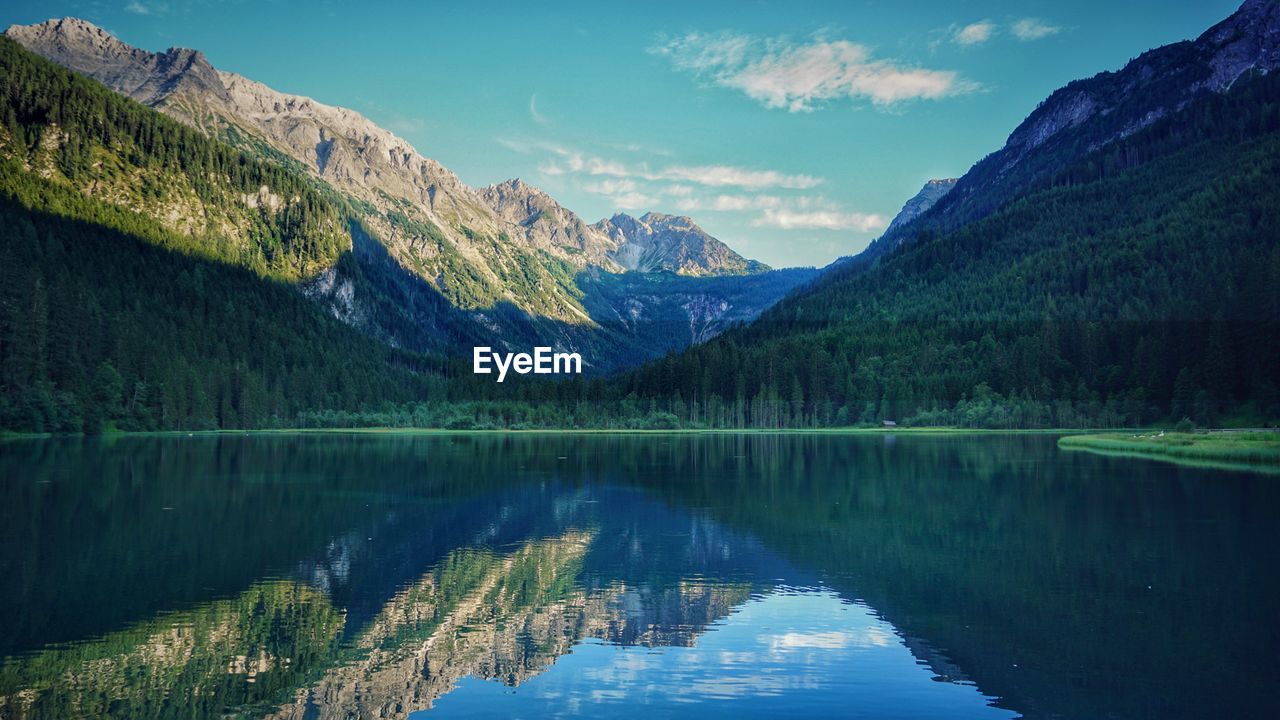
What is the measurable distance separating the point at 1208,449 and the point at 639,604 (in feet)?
310

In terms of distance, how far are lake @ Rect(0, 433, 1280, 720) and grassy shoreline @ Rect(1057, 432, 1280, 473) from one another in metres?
29.5

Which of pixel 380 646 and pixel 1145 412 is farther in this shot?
pixel 1145 412

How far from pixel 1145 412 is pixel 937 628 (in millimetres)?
171867

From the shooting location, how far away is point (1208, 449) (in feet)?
325

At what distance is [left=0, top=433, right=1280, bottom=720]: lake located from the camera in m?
21.7

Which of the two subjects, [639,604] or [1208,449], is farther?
[1208,449]

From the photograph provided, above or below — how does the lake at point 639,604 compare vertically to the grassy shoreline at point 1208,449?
below

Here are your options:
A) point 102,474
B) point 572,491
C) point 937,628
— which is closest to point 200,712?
point 937,628

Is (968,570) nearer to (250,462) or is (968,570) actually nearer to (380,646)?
(380,646)

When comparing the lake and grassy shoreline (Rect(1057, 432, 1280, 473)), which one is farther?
grassy shoreline (Rect(1057, 432, 1280, 473))

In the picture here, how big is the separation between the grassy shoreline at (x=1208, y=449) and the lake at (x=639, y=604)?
29.5 meters

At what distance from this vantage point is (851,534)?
154 feet

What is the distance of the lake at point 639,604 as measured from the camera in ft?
71.3

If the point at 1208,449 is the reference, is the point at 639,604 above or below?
below
